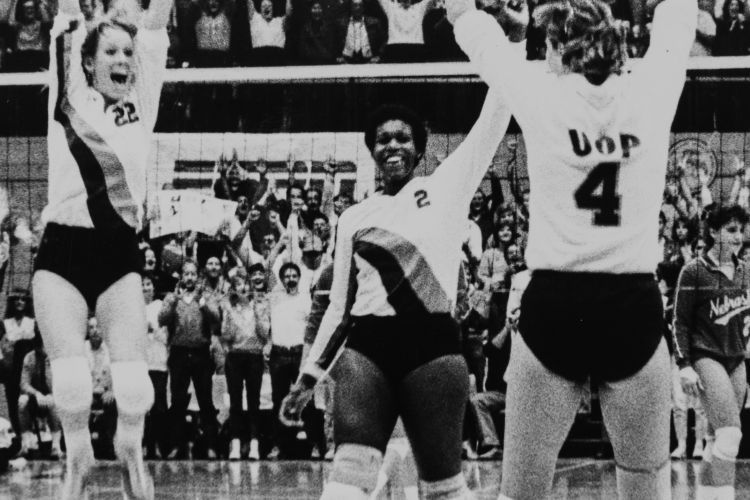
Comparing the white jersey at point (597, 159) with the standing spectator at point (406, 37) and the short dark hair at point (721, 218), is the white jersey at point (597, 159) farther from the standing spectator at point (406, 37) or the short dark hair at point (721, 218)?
the standing spectator at point (406, 37)

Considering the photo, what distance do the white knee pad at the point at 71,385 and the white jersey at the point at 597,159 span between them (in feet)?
7.73

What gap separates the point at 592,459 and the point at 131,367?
→ 27.4 ft

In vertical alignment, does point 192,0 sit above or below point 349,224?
above

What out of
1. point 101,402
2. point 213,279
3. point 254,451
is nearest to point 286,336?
point 254,451

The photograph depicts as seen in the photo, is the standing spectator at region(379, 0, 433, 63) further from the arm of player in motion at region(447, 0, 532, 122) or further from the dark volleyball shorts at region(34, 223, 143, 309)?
the arm of player in motion at region(447, 0, 532, 122)

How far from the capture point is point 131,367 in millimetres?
5695

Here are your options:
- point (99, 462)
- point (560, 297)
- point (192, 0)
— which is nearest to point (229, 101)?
point (192, 0)

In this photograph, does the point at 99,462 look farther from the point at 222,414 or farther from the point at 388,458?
the point at 388,458

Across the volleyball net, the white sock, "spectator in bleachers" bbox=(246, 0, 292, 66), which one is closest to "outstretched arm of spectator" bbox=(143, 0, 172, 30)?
the white sock

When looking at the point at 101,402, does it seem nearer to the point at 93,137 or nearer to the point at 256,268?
the point at 256,268

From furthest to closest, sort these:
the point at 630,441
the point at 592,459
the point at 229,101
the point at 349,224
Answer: the point at 229,101 → the point at 592,459 → the point at 349,224 → the point at 630,441

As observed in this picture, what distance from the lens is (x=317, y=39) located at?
17.6 meters

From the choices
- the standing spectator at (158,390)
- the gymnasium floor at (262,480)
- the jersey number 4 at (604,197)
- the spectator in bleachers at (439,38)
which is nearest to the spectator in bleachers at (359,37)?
the spectator in bleachers at (439,38)

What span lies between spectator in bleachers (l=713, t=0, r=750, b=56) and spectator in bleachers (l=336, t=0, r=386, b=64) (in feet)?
14.9
